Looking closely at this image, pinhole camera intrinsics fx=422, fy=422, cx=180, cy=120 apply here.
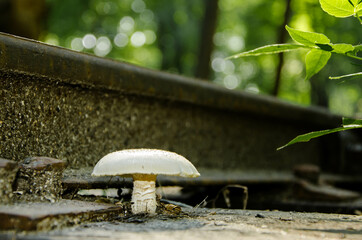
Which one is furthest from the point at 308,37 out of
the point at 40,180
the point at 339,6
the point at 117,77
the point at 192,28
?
the point at 192,28

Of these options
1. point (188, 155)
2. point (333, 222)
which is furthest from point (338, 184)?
point (333, 222)

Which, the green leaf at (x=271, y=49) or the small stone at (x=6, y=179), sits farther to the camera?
the green leaf at (x=271, y=49)

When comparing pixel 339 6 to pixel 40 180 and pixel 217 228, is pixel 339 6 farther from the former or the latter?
pixel 40 180

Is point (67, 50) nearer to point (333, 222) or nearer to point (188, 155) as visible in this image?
point (188, 155)

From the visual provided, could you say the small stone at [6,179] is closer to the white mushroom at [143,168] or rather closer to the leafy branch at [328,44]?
the white mushroom at [143,168]

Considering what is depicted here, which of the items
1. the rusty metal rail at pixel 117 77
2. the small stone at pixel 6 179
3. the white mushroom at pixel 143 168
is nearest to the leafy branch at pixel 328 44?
the white mushroom at pixel 143 168
